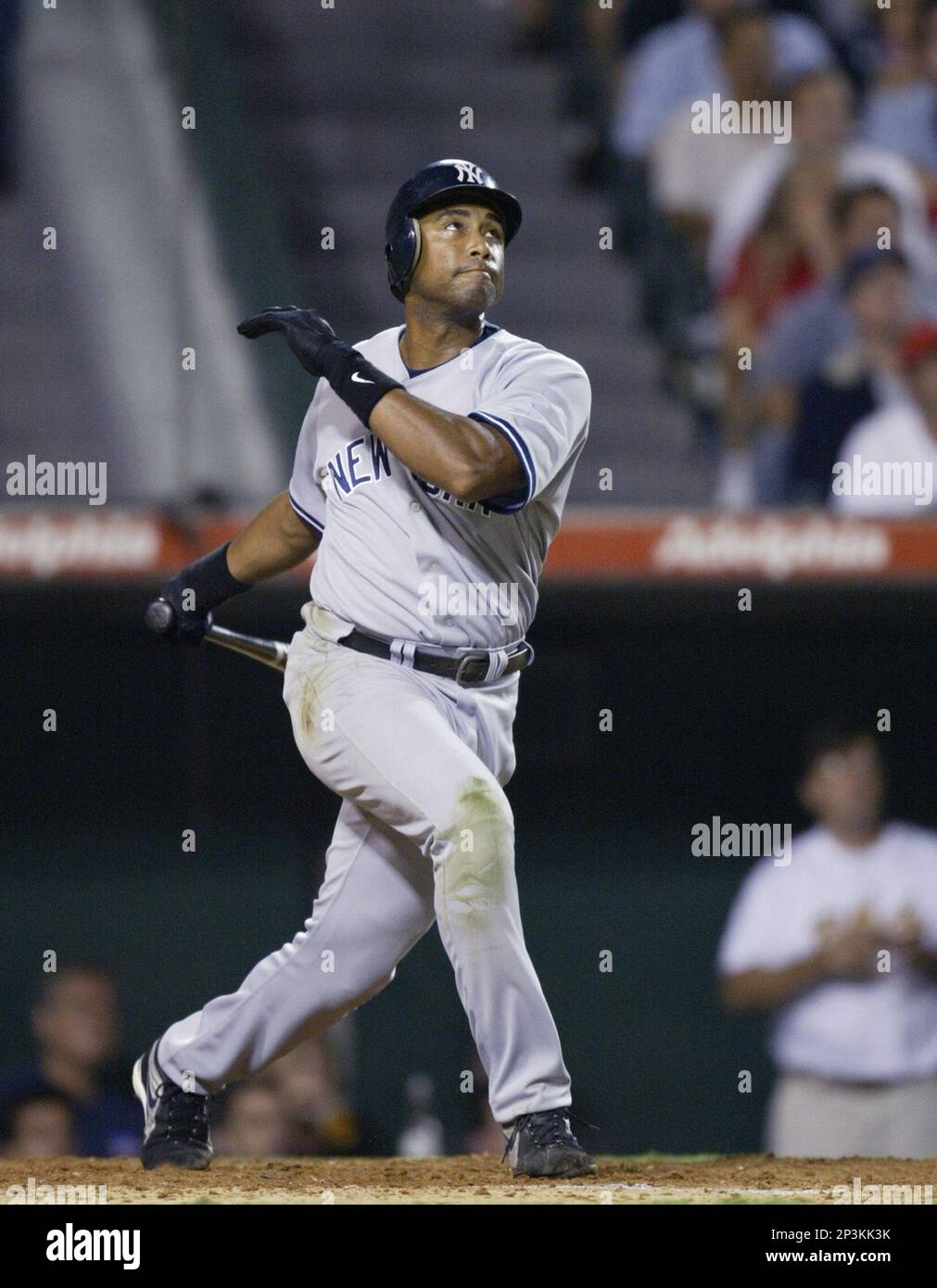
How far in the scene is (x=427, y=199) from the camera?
3.43 m

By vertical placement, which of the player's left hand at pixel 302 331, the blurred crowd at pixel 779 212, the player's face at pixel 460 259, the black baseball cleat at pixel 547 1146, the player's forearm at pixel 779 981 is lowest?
the black baseball cleat at pixel 547 1146

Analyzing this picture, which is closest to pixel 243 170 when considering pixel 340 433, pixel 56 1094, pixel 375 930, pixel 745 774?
pixel 745 774

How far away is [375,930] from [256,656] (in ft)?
2.28

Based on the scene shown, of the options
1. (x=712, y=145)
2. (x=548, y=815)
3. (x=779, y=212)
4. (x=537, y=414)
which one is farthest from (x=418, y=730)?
(x=712, y=145)

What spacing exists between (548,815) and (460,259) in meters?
3.31

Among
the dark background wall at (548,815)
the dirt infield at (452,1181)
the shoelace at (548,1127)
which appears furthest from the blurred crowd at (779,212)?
the shoelace at (548,1127)

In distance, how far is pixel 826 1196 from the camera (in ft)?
10.5

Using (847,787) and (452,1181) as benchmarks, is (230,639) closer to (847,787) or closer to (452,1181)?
(452,1181)

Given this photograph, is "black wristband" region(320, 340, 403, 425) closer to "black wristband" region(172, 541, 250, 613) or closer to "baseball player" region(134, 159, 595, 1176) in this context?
"baseball player" region(134, 159, 595, 1176)

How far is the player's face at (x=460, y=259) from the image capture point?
3430 millimetres

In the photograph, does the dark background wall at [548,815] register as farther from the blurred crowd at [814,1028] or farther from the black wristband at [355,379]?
the black wristband at [355,379]

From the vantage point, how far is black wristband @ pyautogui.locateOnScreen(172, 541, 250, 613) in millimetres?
3787

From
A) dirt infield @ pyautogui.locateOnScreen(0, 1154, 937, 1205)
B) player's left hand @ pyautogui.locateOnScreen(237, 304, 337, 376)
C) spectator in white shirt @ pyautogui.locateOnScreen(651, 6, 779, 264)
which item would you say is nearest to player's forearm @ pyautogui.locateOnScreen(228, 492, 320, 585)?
player's left hand @ pyautogui.locateOnScreen(237, 304, 337, 376)
